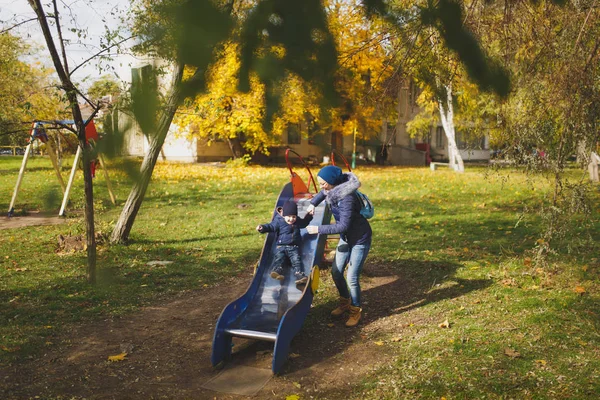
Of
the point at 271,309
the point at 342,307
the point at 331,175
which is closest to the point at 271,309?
the point at 271,309

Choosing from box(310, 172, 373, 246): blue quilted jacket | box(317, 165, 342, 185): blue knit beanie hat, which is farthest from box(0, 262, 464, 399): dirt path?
box(317, 165, 342, 185): blue knit beanie hat

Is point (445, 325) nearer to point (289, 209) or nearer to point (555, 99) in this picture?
point (289, 209)

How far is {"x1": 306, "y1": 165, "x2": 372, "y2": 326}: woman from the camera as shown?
19.1 ft

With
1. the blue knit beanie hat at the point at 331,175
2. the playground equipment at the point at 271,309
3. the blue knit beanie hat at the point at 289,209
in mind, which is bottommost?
the playground equipment at the point at 271,309

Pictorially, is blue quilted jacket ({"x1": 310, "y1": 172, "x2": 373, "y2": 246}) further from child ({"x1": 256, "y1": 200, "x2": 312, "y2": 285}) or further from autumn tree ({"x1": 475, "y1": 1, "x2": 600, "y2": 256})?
autumn tree ({"x1": 475, "y1": 1, "x2": 600, "y2": 256})

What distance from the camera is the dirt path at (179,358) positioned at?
14.5 ft

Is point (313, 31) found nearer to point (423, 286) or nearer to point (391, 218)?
point (423, 286)

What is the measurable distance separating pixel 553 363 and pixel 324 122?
3955 mm

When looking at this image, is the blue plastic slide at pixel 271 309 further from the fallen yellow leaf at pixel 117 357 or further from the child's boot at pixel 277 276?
the fallen yellow leaf at pixel 117 357

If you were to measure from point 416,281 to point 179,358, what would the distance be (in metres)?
3.52

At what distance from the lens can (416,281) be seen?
7484mm

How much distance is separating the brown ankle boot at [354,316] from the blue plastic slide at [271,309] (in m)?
0.54

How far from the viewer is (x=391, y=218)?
41.0ft

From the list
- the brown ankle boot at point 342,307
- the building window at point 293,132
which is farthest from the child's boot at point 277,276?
the building window at point 293,132
